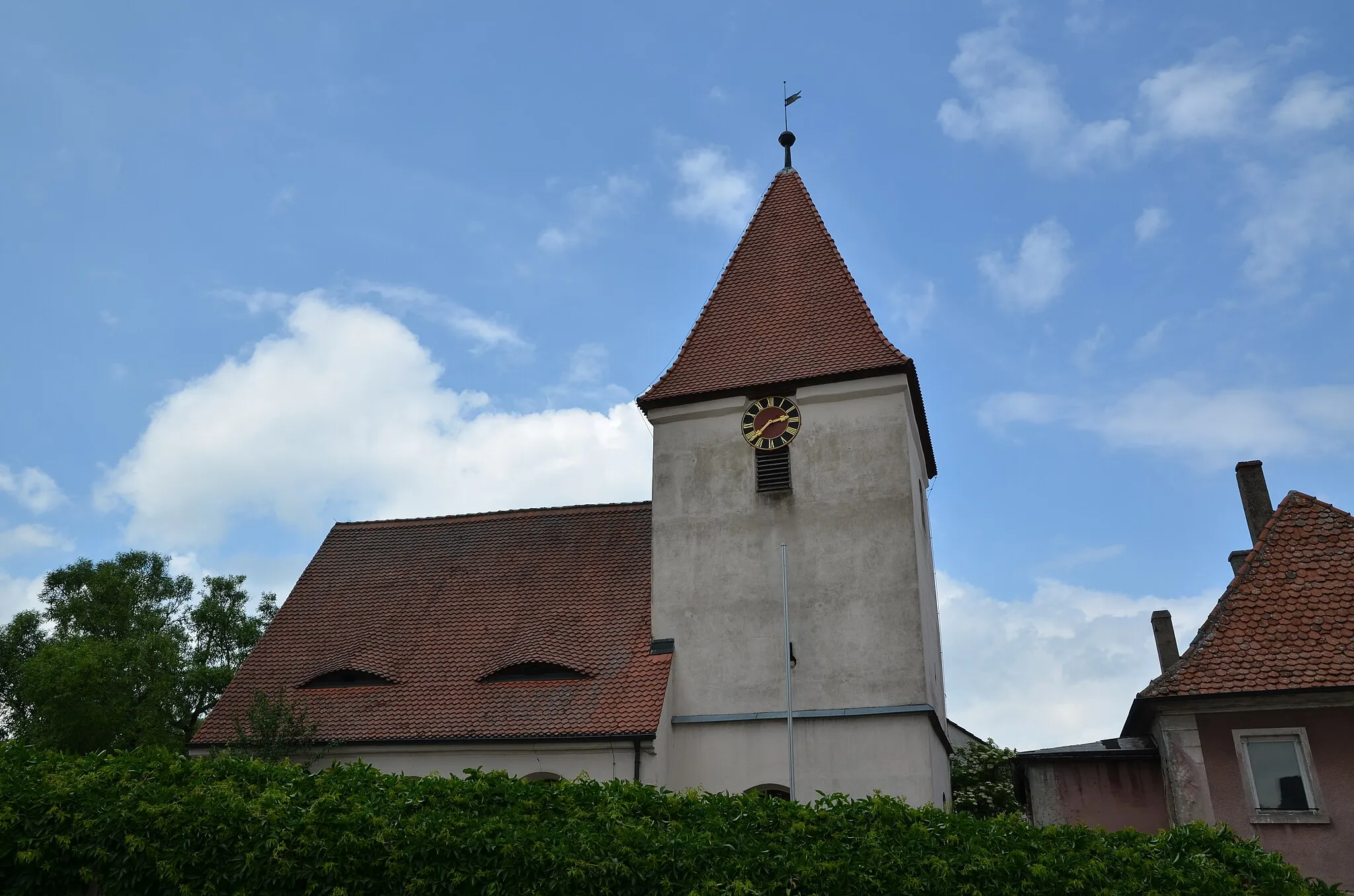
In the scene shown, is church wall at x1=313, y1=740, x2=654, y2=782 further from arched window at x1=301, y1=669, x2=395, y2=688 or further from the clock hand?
the clock hand

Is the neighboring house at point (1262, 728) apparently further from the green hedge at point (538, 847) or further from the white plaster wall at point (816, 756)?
the green hedge at point (538, 847)

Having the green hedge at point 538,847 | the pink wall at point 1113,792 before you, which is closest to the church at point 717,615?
the pink wall at point 1113,792

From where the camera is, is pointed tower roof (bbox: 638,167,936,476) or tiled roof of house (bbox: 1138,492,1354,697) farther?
pointed tower roof (bbox: 638,167,936,476)

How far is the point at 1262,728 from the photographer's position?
14.9 meters

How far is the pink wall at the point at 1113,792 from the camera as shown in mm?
16578

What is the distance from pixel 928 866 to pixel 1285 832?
802cm

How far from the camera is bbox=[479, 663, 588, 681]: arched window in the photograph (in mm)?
17859

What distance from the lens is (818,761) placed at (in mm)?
16234

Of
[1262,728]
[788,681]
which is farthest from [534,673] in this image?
[1262,728]

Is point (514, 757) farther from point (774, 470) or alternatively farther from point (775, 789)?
point (774, 470)

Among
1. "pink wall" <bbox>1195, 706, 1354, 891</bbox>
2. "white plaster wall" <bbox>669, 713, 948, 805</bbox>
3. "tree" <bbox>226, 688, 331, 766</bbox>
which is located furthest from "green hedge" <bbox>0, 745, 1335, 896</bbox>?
"tree" <bbox>226, 688, 331, 766</bbox>

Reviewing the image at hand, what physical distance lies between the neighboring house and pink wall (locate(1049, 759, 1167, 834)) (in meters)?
0.02

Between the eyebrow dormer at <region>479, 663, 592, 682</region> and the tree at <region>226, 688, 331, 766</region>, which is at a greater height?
the eyebrow dormer at <region>479, 663, 592, 682</region>

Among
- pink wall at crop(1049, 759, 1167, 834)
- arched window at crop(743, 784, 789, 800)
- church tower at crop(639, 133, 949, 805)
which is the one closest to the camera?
arched window at crop(743, 784, 789, 800)
